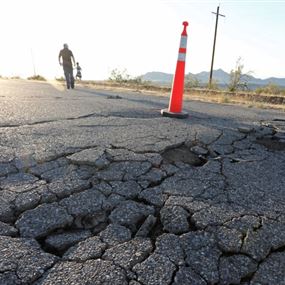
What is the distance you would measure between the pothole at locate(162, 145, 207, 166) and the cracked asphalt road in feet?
0.04

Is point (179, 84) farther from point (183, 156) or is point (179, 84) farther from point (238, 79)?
point (238, 79)

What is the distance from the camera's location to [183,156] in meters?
2.97

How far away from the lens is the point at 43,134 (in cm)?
332

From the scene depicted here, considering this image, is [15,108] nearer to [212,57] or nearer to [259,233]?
[259,233]

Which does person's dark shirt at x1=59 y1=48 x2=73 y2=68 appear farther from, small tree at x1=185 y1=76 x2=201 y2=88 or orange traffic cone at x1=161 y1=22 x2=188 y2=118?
small tree at x1=185 y1=76 x2=201 y2=88

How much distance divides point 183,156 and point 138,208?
1141mm

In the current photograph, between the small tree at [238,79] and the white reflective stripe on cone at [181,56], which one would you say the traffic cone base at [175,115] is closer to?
the white reflective stripe on cone at [181,56]

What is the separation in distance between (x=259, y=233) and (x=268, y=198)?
0.49 m

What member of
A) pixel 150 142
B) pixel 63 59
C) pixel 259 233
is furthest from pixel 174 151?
pixel 63 59

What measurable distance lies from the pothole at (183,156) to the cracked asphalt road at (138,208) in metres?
0.01

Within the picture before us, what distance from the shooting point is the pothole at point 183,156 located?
285 centimetres

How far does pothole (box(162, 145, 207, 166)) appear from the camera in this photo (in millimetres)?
2852

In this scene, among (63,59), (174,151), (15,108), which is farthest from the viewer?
(63,59)

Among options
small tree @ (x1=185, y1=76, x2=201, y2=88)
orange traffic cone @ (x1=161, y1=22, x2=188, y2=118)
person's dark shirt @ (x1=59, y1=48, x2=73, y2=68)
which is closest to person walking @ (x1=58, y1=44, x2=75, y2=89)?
person's dark shirt @ (x1=59, y1=48, x2=73, y2=68)
